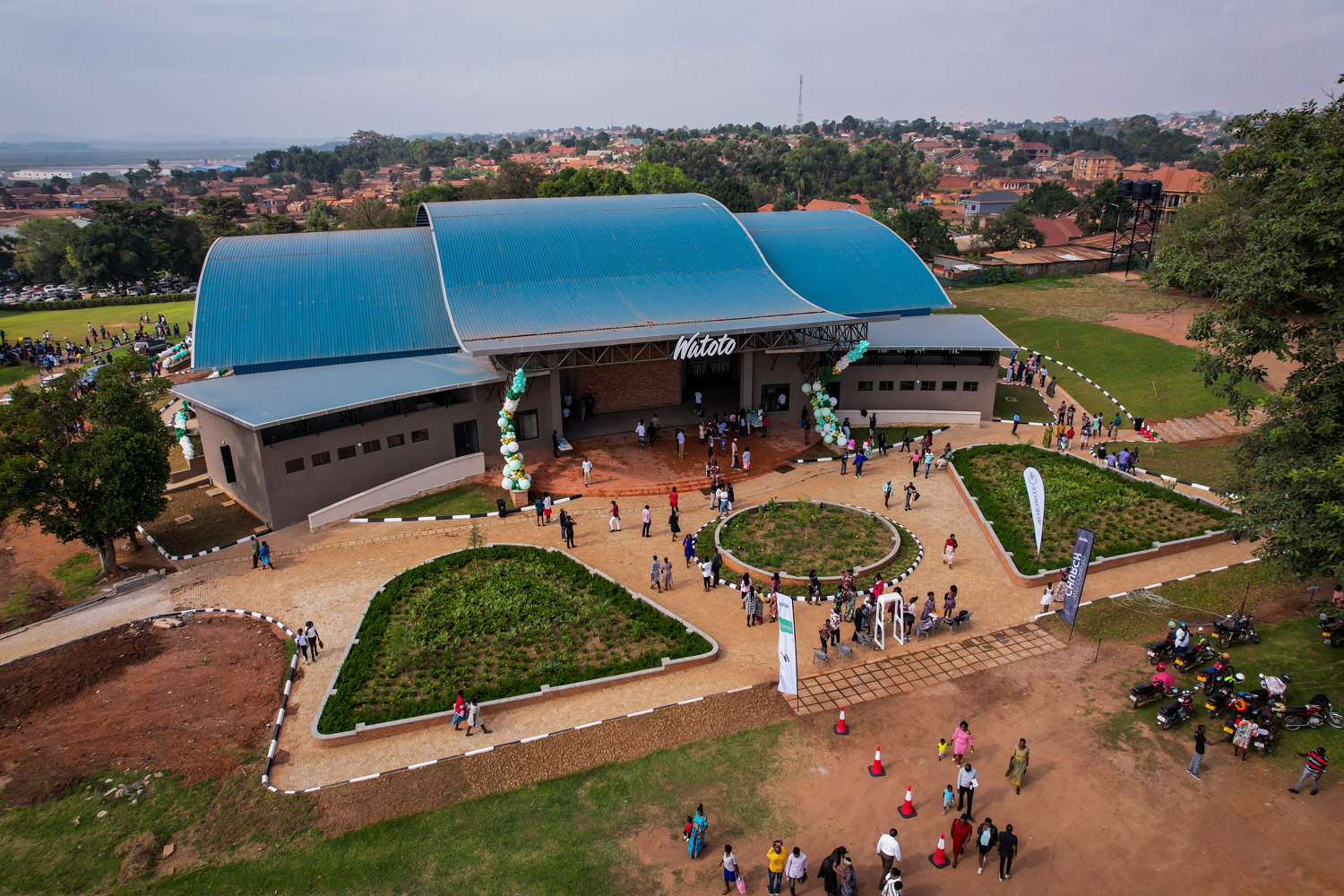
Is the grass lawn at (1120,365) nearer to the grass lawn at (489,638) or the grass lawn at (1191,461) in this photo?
the grass lawn at (1191,461)

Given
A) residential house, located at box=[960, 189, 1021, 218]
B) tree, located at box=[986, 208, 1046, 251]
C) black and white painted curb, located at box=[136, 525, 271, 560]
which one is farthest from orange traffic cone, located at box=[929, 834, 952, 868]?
residential house, located at box=[960, 189, 1021, 218]

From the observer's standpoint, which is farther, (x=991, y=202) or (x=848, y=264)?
(x=991, y=202)

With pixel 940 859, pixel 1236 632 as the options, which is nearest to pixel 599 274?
pixel 1236 632

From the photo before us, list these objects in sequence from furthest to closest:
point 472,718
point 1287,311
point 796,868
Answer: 1. point 1287,311
2. point 472,718
3. point 796,868

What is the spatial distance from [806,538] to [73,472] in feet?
83.4

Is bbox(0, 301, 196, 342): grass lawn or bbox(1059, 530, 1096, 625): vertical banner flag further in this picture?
bbox(0, 301, 196, 342): grass lawn

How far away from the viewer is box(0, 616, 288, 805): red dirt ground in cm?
1859

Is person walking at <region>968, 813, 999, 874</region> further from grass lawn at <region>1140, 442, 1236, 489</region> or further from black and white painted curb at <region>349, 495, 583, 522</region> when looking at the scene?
grass lawn at <region>1140, 442, 1236, 489</region>

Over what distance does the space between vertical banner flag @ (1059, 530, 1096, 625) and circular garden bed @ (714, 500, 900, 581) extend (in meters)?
6.07

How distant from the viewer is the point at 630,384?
140ft

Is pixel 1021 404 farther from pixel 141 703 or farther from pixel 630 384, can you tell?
pixel 141 703

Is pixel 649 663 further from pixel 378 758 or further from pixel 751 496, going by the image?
pixel 751 496

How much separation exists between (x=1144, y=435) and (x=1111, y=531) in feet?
47.0

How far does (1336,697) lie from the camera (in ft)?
62.8
